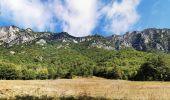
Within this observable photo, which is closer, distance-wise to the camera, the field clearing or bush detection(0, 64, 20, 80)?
the field clearing

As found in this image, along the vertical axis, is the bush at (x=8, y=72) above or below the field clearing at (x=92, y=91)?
above

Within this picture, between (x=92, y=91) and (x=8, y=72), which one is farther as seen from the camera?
(x=8, y=72)

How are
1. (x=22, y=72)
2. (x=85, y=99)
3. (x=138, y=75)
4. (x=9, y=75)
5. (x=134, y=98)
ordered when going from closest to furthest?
(x=85, y=99) < (x=134, y=98) < (x=138, y=75) < (x=9, y=75) < (x=22, y=72)

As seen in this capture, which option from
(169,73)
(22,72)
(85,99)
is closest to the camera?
(85,99)

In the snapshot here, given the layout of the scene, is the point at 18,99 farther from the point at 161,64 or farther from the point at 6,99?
the point at 161,64

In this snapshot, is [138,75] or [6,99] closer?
[6,99]

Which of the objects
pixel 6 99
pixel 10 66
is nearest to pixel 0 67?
pixel 10 66

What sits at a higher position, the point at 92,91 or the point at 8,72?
the point at 8,72

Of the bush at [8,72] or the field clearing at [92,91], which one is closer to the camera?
the field clearing at [92,91]

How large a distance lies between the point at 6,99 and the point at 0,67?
166066 mm

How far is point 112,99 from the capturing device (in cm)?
2784

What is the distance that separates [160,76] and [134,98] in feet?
435

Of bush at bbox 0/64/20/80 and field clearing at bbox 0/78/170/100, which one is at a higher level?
bush at bbox 0/64/20/80

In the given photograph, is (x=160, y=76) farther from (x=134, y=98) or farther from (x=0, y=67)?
(x=134, y=98)
